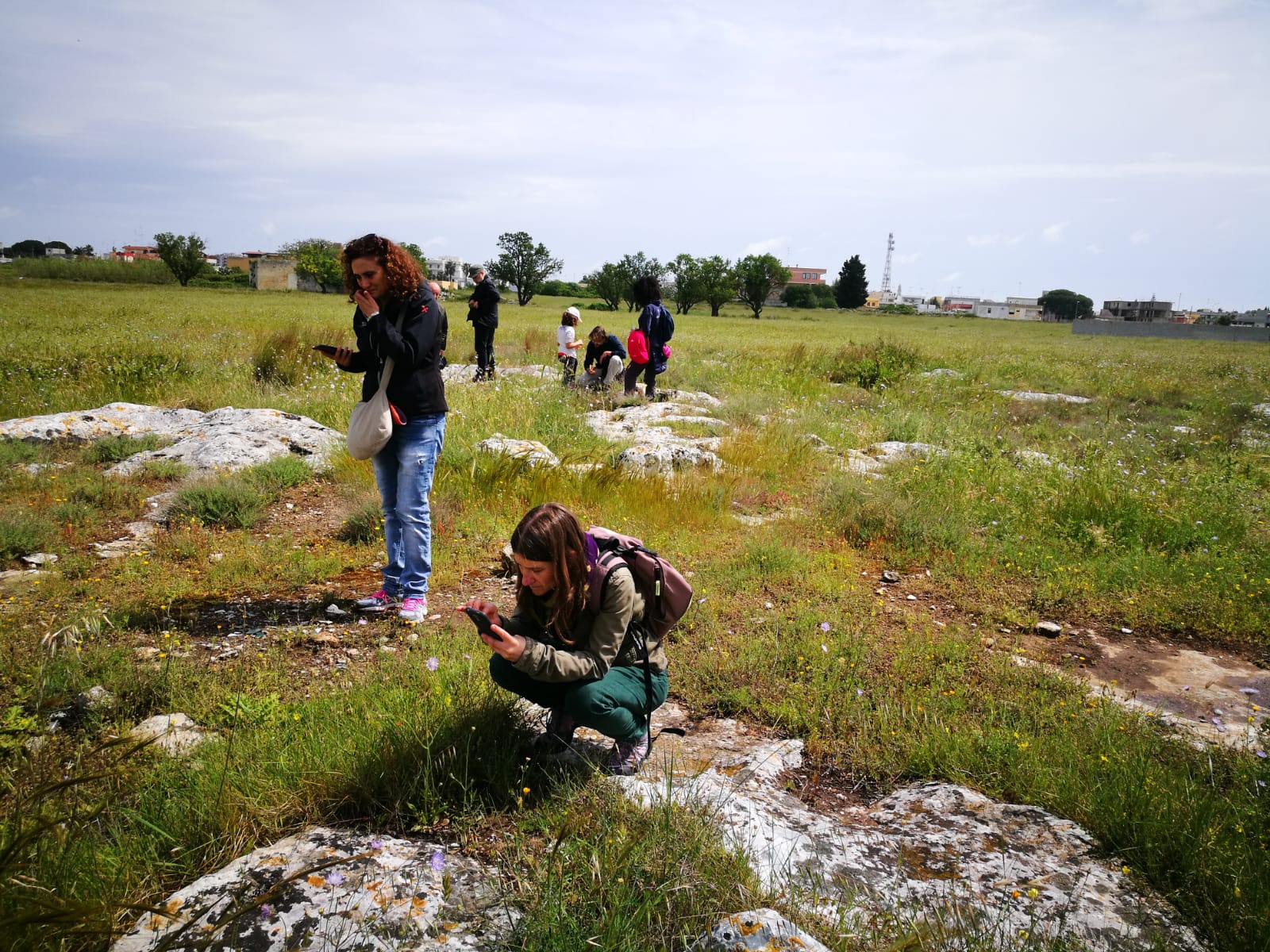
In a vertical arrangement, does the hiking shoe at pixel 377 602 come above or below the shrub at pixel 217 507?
below

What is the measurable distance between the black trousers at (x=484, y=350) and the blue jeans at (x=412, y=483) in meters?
7.79

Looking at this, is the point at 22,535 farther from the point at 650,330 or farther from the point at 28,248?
the point at 28,248

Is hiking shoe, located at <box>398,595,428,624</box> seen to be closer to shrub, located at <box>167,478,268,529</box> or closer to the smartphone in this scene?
the smartphone

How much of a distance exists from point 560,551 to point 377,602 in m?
2.40

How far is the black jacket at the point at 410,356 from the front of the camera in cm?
412

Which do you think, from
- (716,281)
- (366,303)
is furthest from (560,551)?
(716,281)

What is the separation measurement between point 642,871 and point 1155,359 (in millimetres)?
30668

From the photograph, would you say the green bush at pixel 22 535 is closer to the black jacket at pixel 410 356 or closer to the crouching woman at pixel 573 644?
the black jacket at pixel 410 356

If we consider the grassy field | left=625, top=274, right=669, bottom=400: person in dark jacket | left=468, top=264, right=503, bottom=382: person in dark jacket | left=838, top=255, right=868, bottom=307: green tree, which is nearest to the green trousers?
the grassy field

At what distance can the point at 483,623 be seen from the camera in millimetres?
2285

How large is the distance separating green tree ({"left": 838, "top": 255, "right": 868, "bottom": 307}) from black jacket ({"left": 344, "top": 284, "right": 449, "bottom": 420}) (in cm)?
11354

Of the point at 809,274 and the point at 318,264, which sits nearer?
the point at 318,264

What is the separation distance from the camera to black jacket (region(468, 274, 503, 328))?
1154 centimetres

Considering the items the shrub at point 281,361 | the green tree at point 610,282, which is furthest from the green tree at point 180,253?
the shrub at point 281,361
